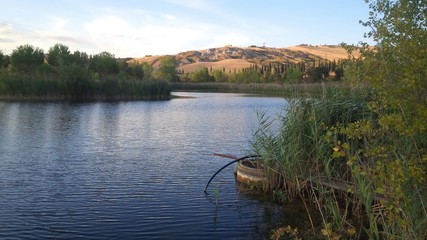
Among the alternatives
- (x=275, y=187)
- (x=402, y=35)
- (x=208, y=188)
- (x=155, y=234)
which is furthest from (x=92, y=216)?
(x=402, y=35)

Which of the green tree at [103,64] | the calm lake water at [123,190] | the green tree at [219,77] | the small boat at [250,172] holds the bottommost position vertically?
the calm lake water at [123,190]

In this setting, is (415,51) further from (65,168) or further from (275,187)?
(65,168)

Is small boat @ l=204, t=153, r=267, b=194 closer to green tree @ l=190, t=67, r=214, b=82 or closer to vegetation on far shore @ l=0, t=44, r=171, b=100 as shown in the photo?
vegetation on far shore @ l=0, t=44, r=171, b=100

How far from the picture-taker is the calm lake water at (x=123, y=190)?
10906 millimetres

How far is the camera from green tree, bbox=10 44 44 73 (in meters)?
75.0

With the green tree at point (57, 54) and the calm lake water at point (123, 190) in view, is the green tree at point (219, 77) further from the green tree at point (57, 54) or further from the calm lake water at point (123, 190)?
the calm lake water at point (123, 190)

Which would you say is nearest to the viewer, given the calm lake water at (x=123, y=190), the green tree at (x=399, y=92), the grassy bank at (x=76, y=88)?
the green tree at (x=399, y=92)

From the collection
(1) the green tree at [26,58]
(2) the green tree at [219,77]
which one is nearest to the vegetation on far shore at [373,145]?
(1) the green tree at [26,58]

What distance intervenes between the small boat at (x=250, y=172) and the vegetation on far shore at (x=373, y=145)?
0.41m

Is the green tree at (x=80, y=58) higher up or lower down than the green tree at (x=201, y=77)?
higher up

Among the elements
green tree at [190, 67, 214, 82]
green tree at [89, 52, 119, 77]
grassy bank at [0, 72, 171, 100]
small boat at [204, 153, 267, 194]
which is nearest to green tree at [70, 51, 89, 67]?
green tree at [89, 52, 119, 77]

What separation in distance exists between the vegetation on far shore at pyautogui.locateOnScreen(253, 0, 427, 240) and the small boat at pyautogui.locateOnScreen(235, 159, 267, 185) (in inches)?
16.3

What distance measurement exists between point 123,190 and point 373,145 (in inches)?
329

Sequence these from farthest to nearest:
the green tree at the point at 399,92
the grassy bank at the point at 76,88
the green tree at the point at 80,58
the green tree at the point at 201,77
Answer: the green tree at the point at 201,77 → the green tree at the point at 80,58 → the grassy bank at the point at 76,88 → the green tree at the point at 399,92
